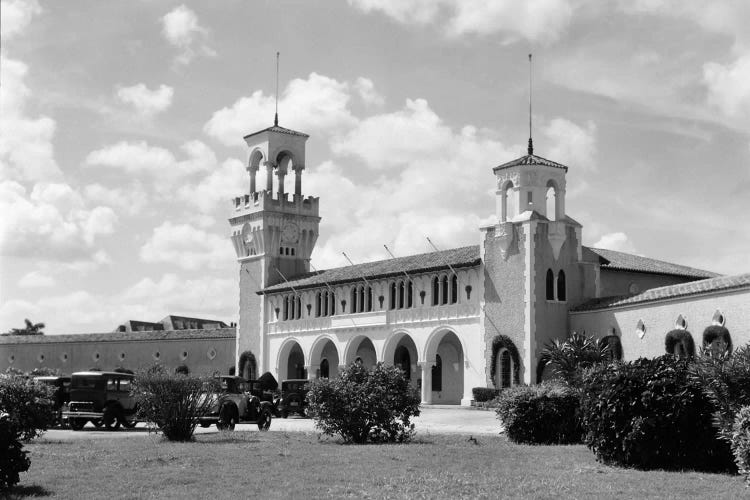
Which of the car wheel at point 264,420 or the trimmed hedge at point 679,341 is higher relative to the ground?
the trimmed hedge at point 679,341

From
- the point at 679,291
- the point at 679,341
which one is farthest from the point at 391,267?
the point at 679,341

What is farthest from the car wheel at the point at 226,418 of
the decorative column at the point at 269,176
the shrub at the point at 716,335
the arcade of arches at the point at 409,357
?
the decorative column at the point at 269,176

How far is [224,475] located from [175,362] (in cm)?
5211

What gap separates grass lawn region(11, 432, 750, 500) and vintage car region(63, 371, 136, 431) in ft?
30.3

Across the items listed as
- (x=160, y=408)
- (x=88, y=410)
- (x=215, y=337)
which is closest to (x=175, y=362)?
(x=215, y=337)

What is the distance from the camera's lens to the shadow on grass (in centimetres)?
1380

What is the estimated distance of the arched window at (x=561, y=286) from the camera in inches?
1766

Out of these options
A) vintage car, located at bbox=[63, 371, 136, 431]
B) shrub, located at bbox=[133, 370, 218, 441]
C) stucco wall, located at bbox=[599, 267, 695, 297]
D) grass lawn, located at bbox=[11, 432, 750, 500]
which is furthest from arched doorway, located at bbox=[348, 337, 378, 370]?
grass lawn, located at bbox=[11, 432, 750, 500]

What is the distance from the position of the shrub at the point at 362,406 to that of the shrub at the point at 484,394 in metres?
21.8

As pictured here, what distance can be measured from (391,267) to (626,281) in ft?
39.1

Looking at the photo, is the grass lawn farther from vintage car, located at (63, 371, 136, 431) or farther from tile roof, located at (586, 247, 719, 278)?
tile roof, located at (586, 247, 719, 278)

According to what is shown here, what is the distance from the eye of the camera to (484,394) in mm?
44219

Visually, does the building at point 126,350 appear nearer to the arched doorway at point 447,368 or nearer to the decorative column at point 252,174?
the decorative column at point 252,174

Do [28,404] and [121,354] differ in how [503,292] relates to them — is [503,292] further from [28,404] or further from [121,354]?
[121,354]
